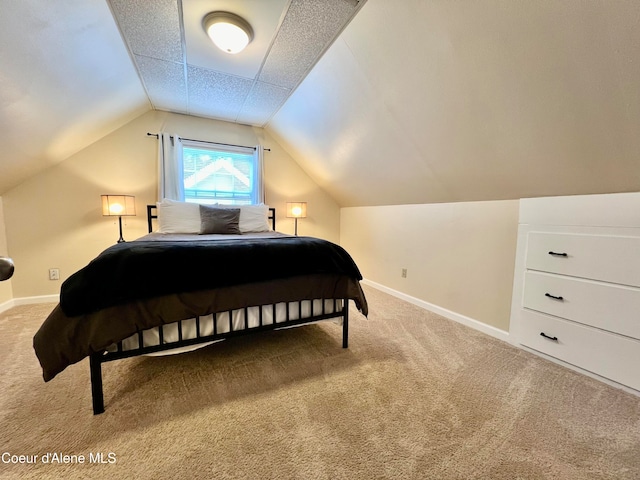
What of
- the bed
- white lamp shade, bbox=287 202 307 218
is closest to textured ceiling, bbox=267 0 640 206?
the bed

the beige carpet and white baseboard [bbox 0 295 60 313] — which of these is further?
white baseboard [bbox 0 295 60 313]

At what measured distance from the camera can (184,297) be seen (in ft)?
4.60

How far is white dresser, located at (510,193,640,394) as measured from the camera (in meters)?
1.50

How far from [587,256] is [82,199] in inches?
182

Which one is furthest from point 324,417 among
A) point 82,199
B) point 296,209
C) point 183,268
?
point 82,199

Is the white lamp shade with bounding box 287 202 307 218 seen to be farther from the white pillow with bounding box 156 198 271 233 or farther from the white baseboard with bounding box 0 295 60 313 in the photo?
the white baseboard with bounding box 0 295 60 313

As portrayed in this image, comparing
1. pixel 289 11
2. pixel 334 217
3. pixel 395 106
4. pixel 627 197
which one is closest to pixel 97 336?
pixel 289 11

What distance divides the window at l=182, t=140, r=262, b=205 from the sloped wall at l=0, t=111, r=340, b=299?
0.59 ft

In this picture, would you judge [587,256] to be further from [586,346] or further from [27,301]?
[27,301]

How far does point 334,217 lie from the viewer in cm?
436

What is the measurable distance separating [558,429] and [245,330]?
1.70 m

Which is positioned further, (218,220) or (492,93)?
(218,220)

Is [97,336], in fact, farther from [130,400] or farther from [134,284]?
[130,400]

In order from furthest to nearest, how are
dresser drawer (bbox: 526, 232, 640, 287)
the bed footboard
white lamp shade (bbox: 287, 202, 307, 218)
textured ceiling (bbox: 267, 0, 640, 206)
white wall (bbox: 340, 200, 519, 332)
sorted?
white lamp shade (bbox: 287, 202, 307, 218)
white wall (bbox: 340, 200, 519, 332)
dresser drawer (bbox: 526, 232, 640, 287)
the bed footboard
textured ceiling (bbox: 267, 0, 640, 206)
